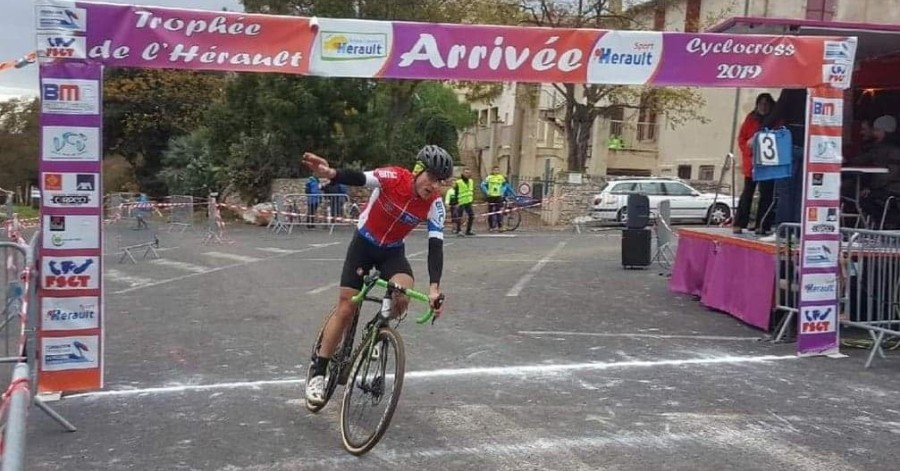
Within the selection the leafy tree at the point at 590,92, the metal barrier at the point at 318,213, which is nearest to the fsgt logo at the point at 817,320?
the metal barrier at the point at 318,213

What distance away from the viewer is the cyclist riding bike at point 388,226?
16.6 feet

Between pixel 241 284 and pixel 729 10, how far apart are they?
1081 inches

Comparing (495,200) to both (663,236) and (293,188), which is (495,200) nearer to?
(293,188)

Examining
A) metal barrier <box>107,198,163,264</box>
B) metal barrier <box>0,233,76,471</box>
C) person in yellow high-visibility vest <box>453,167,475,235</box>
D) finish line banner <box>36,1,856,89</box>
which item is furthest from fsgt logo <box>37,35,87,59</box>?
person in yellow high-visibility vest <box>453,167,475,235</box>

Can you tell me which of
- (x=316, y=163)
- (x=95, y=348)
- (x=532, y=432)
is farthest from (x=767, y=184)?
(x=95, y=348)

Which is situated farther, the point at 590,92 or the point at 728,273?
the point at 590,92

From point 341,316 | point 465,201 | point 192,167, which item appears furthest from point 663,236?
point 192,167

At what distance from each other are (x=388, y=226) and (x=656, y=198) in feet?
74.3

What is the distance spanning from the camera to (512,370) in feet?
23.2

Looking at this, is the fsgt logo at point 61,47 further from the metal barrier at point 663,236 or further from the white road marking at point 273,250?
the white road marking at point 273,250

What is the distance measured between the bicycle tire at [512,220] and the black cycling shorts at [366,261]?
1963cm

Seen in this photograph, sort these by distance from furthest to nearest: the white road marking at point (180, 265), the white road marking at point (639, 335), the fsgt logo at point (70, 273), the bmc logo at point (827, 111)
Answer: the white road marking at point (180, 265) < the white road marking at point (639, 335) < the bmc logo at point (827, 111) < the fsgt logo at point (70, 273)

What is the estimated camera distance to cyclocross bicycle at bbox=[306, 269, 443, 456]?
4.81 meters

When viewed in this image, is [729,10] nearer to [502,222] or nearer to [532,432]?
[502,222]
